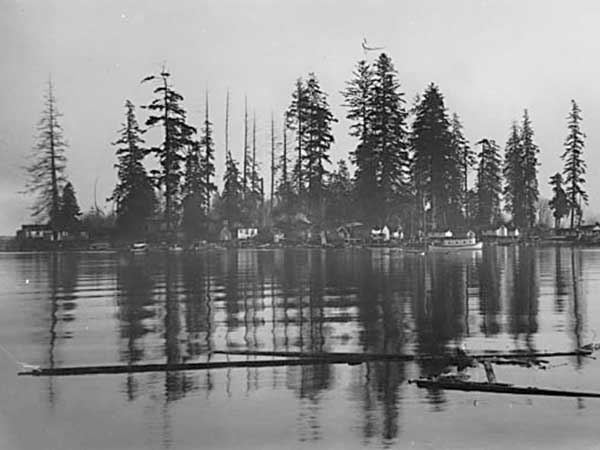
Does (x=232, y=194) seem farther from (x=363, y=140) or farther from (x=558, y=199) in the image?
(x=558, y=199)

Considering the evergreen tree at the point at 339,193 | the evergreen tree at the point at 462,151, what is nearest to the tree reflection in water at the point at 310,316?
the evergreen tree at the point at 339,193

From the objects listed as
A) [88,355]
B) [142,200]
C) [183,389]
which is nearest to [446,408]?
[183,389]

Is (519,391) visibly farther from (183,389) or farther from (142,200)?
(142,200)

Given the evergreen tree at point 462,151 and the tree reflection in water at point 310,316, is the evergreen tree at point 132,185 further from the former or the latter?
the evergreen tree at point 462,151

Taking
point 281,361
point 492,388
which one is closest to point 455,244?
point 281,361

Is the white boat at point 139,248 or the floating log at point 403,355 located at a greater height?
the white boat at point 139,248
